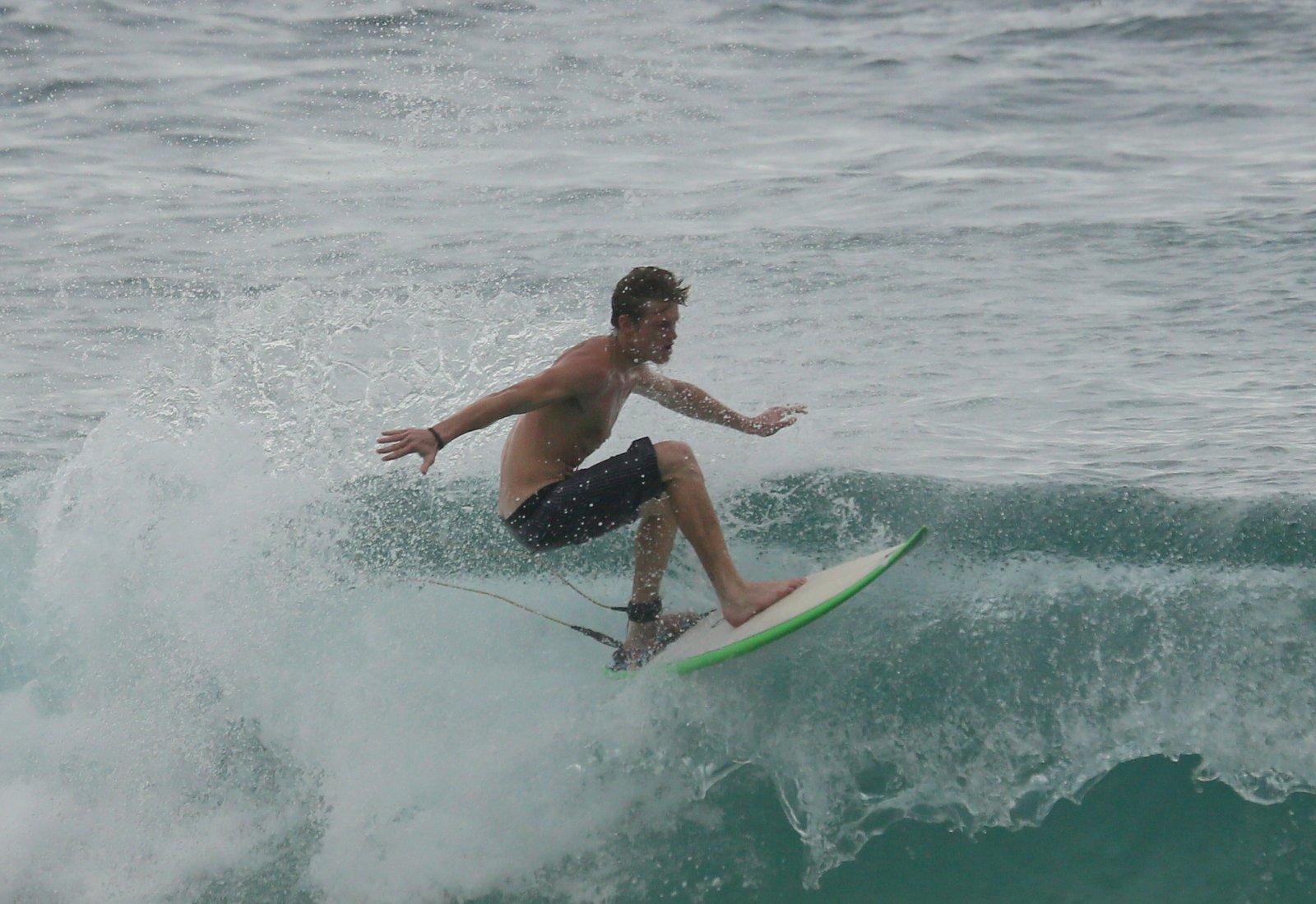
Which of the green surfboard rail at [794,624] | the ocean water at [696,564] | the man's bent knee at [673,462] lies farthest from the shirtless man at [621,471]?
the ocean water at [696,564]

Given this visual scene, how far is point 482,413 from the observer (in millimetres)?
4461

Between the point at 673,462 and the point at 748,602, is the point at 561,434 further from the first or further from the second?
the point at 748,602

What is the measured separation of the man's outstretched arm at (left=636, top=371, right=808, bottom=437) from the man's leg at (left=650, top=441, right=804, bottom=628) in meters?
0.53

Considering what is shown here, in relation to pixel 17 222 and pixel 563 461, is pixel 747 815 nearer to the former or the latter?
pixel 563 461

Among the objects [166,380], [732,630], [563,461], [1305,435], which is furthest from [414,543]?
[1305,435]

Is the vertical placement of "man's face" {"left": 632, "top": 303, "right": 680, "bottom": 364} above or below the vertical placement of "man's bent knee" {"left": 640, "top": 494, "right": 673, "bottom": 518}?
above

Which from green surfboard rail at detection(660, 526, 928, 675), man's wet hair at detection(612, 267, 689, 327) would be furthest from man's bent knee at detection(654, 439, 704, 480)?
green surfboard rail at detection(660, 526, 928, 675)

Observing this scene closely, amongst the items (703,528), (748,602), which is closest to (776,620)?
(748,602)

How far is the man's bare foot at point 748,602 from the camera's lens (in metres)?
4.87

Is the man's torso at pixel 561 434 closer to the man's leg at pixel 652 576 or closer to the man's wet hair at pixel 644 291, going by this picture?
the man's wet hair at pixel 644 291

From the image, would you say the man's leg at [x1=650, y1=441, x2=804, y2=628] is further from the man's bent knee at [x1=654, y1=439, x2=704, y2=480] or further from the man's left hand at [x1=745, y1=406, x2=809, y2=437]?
the man's left hand at [x1=745, y1=406, x2=809, y2=437]

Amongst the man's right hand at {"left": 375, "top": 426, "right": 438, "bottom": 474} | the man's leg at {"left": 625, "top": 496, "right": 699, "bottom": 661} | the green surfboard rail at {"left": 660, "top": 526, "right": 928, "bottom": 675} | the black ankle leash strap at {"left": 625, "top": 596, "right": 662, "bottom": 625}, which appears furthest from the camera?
the black ankle leash strap at {"left": 625, "top": 596, "right": 662, "bottom": 625}

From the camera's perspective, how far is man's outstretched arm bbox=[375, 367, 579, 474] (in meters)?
4.28

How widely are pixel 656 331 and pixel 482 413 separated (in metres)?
0.73
